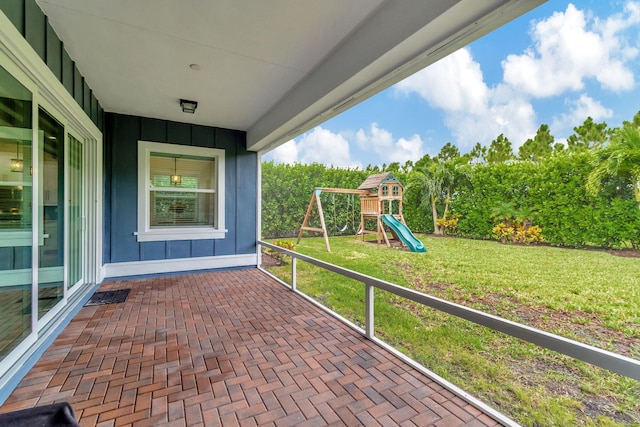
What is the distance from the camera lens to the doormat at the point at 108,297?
3.37 m

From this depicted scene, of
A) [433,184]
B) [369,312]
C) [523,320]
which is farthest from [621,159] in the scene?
[369,312]

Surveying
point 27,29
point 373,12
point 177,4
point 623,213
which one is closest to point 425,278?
point 623,213

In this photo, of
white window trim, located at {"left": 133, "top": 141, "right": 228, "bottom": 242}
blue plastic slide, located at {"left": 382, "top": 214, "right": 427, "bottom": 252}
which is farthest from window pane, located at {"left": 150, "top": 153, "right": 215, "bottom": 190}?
blue plastic slide, located at {"left": 382, "top": 214, "right": 427, "bottom": 252}

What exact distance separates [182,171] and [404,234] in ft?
13.2

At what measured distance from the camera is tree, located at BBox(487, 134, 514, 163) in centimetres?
157

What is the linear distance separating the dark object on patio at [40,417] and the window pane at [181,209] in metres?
4.08

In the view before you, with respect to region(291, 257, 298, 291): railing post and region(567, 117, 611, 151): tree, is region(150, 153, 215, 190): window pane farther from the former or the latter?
region(567, 117, 611, 151): tree

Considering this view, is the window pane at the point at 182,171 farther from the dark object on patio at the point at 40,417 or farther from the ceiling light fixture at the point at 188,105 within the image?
the dark object on patio at the point at 40,417

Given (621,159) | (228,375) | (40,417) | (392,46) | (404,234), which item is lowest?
(228,375)

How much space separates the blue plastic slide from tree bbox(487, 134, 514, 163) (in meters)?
0.76

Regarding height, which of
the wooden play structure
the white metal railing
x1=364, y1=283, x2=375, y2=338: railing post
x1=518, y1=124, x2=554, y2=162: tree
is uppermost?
x1=518, y1=124, x2=554, y2=162: tree

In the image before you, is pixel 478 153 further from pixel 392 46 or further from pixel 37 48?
pixel 37 48

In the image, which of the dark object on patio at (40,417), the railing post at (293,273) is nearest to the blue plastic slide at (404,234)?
the railing post at (293,273)

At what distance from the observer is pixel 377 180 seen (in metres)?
2.48
